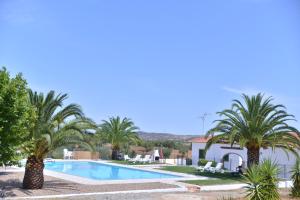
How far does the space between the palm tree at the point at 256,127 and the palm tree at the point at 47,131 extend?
9795mm

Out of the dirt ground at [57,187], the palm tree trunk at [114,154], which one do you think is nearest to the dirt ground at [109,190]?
the dirt ground at [57,187]

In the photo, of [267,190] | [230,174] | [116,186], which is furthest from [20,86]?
[230,174]

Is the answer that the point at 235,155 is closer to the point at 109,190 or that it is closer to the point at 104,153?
the point at 104,153

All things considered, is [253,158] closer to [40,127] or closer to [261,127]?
[261,127]

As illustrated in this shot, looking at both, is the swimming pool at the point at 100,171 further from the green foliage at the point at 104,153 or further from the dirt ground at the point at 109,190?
the dirt ground at the point at 109,190

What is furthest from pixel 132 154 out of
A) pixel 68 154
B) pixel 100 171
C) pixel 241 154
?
pixel 241 154

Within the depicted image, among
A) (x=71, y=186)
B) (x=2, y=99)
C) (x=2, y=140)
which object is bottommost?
(x=71, y=186)

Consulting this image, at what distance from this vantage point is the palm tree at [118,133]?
138 ft

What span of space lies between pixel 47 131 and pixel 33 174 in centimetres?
202

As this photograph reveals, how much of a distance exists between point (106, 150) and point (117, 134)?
9.99 feet

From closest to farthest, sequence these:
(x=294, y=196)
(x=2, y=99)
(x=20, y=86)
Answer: (x=2, y=99), (x=20, y=86), (x=294, y=196)

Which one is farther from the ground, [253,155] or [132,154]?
[132,154]

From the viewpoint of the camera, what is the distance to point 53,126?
1744 centimetres

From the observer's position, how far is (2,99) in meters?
13.7
